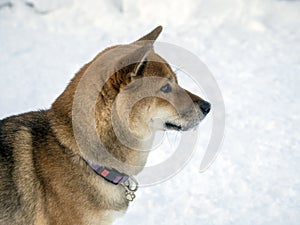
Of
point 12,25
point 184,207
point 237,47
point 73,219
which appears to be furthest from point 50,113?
point 12,25

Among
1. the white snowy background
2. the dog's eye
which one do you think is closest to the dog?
the dog's eye

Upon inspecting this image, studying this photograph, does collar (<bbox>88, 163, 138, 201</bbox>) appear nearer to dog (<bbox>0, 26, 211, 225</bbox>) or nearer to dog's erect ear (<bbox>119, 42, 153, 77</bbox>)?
dog (<bbox>0, 26, 211, 225</bbox>)

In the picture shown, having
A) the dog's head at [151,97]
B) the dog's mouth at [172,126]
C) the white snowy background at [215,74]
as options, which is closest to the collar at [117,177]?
the dog's head at [151,97]

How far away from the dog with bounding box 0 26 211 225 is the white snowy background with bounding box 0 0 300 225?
1.17 m

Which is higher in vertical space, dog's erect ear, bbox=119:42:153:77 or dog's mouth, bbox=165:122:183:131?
dog's erect ear, bbox=119:42:153:77

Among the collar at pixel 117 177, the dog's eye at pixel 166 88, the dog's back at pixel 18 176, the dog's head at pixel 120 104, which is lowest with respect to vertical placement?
the dog's back at pixel 18 176

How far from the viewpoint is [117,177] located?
3.21 meters

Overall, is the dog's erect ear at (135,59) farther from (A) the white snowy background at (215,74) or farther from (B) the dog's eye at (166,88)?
(A) the white snowy background at (215,74)

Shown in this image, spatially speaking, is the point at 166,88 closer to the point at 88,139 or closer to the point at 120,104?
the point at 120,104

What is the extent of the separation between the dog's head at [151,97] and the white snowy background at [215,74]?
124 centimetres

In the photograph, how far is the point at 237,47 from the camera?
6.41 meters

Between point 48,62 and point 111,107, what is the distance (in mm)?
3614

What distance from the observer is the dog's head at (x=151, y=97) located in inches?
117

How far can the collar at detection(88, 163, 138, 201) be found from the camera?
3.13 metres
